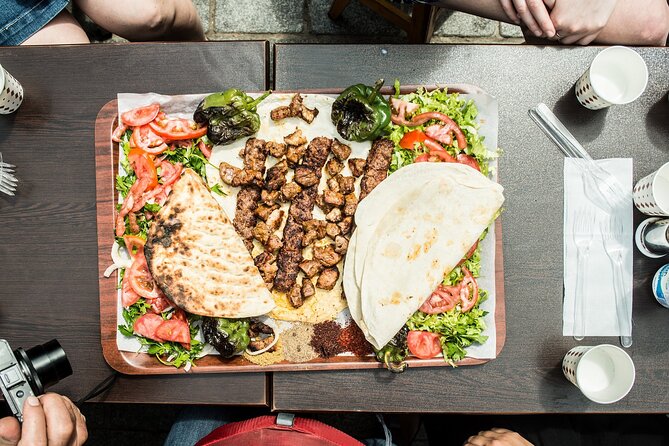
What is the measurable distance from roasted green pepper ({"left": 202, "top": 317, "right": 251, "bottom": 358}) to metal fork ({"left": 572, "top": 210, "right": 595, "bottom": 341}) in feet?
4.99

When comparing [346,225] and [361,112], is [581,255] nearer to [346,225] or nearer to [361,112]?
[346,225]

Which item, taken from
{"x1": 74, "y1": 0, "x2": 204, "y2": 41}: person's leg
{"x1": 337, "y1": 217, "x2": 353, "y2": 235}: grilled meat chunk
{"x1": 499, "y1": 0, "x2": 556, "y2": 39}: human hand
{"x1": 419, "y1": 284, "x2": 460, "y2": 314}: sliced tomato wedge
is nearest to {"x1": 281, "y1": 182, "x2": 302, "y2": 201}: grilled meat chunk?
{"x1": 337, "y1": 217, "x2": 353, "y2": 235}: grilled meat chunk

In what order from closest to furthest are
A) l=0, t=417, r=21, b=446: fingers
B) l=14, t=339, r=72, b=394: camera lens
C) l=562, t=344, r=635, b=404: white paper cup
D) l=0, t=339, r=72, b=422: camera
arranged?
l=0, t=417, r=21, b=446: fingers, l=0, t=339, r=72, b=422: camera, l=14, t=339, r=72, b=394: camera lens, l=562, t=344, r=635, b=404: white paper cup

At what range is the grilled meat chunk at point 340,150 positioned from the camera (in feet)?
8.25

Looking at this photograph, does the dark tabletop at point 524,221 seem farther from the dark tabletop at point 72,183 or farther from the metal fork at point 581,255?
the dark tabletop at point 72,183

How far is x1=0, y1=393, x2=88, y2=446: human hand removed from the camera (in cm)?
185

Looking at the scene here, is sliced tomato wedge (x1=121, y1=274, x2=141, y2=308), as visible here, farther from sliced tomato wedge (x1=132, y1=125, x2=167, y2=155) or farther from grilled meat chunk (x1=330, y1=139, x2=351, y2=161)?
grilled meat chunk (x1=330, y1=139, x2=351, y2=161)

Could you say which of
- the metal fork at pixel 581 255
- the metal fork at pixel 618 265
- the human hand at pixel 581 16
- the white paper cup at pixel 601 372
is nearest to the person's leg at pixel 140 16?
the human hand at pixel 581 16

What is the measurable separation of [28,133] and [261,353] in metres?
1.49

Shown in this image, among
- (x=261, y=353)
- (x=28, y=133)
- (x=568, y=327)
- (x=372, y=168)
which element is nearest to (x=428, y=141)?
(x=372, y=168)

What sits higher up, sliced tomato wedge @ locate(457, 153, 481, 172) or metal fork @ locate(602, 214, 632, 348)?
sliced tomato wedge @ locate(457, 153, 481, 172)

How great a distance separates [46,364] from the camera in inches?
85.4

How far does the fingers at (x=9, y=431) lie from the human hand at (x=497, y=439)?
197 cm

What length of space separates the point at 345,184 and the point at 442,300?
703mm
